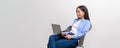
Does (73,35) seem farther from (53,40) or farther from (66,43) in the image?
(53,40)

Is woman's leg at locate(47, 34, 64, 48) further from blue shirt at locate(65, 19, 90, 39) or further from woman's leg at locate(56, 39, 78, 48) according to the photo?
blue shirt at locate(65, 19, 90, 39)

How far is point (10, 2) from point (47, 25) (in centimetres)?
83

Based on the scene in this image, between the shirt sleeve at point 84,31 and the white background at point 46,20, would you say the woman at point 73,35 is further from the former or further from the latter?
the white background at point 46,20

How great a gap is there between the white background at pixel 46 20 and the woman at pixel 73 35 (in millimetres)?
926

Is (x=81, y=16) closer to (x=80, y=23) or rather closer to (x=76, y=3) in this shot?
(x=80, y=23)

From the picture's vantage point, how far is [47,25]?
488 centimetres

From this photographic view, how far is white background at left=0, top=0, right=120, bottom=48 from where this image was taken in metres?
4.74

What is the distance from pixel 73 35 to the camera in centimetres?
379

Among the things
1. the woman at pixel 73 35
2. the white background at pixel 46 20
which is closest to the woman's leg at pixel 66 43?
the woman at pixel 73 35

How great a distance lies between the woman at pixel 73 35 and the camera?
3.71m

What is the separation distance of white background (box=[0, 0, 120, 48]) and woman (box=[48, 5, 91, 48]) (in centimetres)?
93

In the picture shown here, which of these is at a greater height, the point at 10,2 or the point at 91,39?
the point at 10,2

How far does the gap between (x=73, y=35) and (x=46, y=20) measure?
3.91ft

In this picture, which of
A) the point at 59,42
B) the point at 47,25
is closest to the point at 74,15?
the point at 47,25
